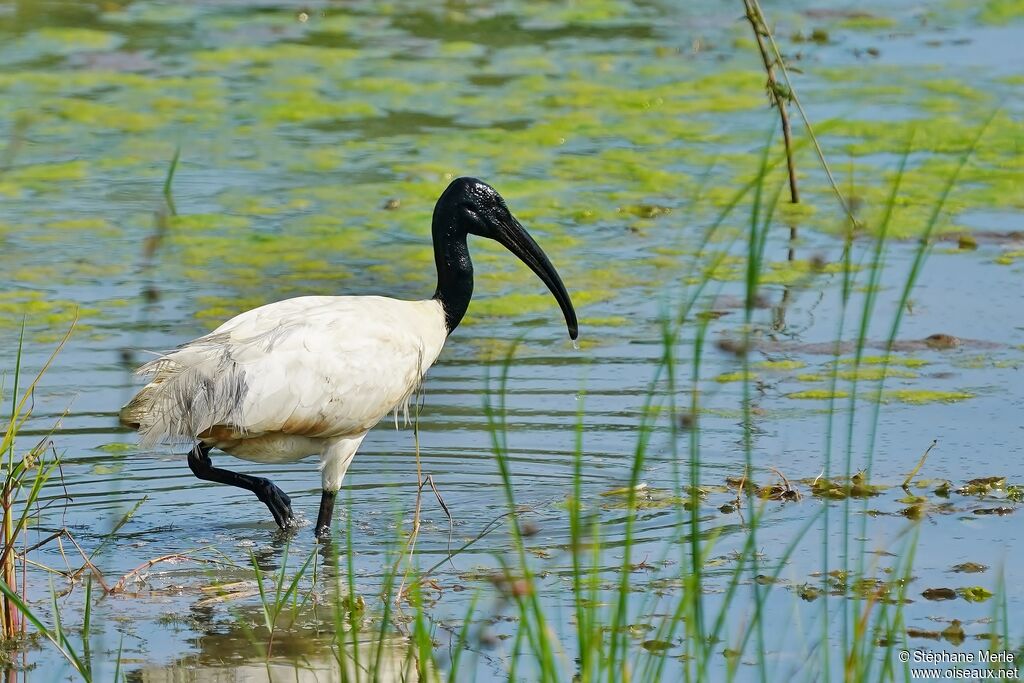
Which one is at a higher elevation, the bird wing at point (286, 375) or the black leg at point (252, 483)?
the bird wing at point (286, 375)

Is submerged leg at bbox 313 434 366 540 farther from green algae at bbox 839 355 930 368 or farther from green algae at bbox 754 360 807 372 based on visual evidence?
green algae at bbox 839 355 930 368

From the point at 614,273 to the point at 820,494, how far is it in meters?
3.14

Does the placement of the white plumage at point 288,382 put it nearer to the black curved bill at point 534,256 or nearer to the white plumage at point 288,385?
the white plumage at point 288,385

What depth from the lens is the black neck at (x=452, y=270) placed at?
626 centimetres

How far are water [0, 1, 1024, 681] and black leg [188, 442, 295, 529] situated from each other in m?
0.10

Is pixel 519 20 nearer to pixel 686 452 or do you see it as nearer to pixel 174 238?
pixel 174 238

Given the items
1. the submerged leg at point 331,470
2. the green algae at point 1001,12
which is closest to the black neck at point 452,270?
the submerged leg at point 331,470

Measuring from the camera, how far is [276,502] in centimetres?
564

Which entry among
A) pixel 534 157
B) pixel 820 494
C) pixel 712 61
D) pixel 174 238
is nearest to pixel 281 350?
pixel 820 494

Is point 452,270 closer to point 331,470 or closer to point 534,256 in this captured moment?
point 534,256

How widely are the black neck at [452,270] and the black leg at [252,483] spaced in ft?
3.14

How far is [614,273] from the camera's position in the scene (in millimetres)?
8602

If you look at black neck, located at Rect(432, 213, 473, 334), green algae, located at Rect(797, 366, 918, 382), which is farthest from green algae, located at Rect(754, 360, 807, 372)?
black neck, located at Rect(432, 213, 473, 334)

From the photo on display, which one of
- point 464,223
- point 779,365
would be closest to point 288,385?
point 464,223
